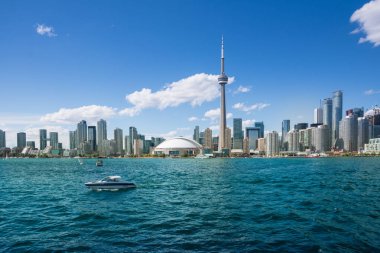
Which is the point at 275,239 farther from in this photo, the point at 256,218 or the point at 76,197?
the point at 76,197

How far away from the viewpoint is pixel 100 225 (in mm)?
30094

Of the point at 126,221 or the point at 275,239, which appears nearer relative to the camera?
the point at 275,239

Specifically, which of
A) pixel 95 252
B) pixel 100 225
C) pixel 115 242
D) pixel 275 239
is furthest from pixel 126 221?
pixel 275 239

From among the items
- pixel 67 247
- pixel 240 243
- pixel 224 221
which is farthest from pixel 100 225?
pixel 240 243

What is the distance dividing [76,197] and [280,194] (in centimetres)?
3559

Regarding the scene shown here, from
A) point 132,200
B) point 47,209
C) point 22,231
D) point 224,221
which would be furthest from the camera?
point 132,200

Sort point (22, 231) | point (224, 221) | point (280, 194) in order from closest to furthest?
point (22, 231) → point (224, 221) → point (280, 194)

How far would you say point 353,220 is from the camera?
30766 millimetres

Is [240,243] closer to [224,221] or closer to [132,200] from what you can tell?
[224,221]

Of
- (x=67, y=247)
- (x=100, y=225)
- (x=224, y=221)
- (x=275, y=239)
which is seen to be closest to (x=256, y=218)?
(x=224, y=221)

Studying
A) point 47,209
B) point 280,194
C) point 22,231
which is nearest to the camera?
point 22,231

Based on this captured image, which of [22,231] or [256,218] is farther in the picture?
[256,218]

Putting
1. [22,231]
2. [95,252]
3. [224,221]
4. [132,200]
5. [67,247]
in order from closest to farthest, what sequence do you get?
[95,252]
[67,247]
[22,231]
[224,221]
[132,200]

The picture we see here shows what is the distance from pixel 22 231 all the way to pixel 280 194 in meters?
38.8
